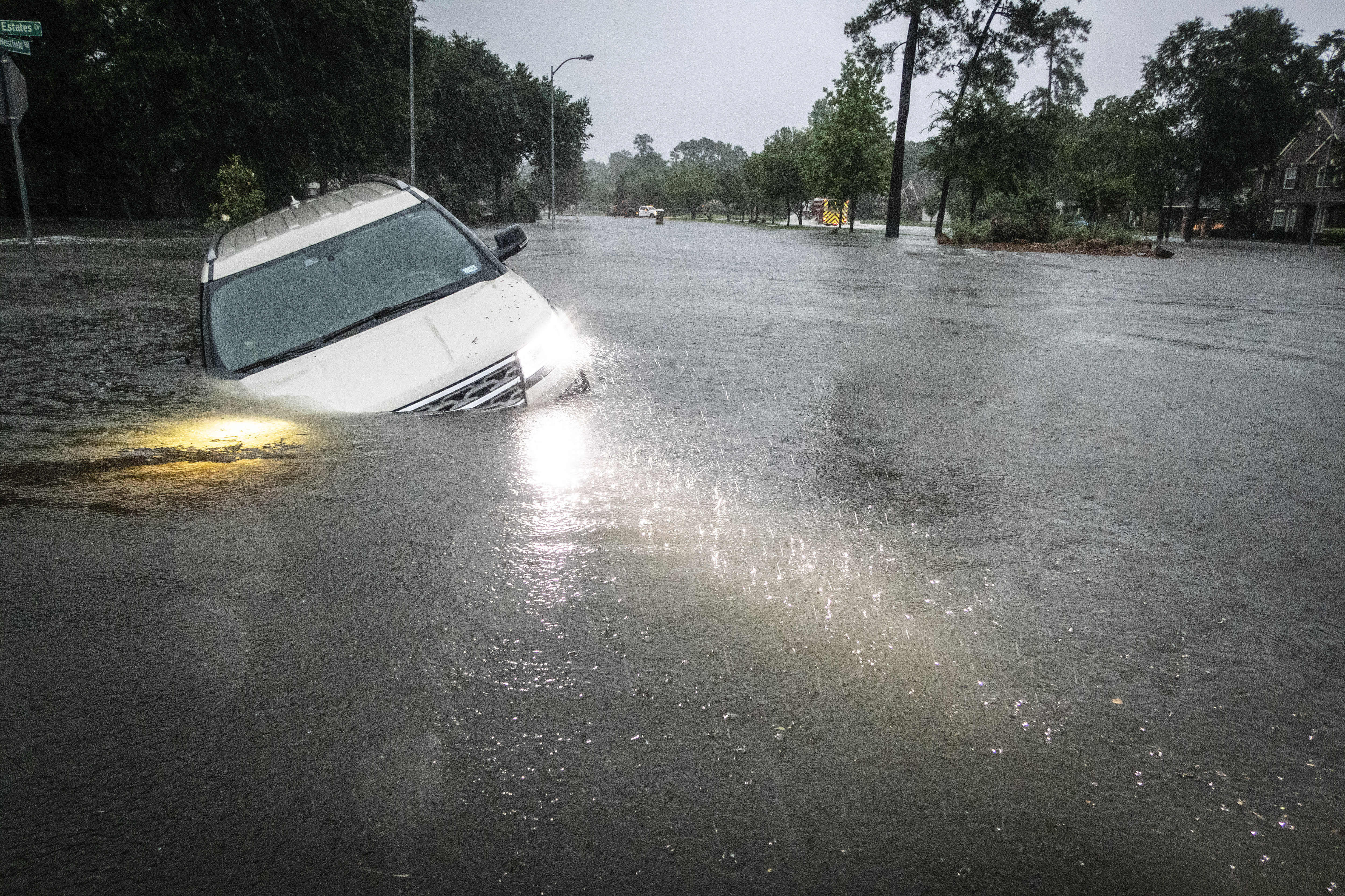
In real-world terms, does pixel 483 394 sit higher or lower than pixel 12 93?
lower

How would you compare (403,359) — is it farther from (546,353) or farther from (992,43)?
(992,43)

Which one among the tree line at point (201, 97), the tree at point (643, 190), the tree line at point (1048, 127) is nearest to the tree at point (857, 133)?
the tree line at point (1048, 127)

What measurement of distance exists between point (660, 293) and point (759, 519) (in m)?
10.2

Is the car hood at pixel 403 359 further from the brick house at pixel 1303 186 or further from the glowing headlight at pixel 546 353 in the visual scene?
the brick house at pixel 1303 186

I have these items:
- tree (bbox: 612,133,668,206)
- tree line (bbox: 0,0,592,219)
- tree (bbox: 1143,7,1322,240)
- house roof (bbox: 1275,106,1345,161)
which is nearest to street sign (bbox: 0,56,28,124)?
tree line (bbox: 0,0,592,219)

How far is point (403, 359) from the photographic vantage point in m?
5.26

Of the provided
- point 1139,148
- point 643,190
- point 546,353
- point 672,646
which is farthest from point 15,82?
point 643,190

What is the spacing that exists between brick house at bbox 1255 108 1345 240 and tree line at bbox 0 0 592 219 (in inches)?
2286

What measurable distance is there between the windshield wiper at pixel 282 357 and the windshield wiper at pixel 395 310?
0.23 feet

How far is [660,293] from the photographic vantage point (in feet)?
45.0

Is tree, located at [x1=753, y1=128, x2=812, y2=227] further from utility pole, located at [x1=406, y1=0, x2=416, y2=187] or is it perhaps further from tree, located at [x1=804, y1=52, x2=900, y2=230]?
utility pole, located at [x1=406, y1=0, x2=416, y2=187]

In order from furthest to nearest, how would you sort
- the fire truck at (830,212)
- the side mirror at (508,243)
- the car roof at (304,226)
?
the fire truck at (830,212) < the side mirror at (508,243) < the car roof at (304,226)

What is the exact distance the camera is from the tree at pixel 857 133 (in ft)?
161

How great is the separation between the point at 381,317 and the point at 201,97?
33.8m
